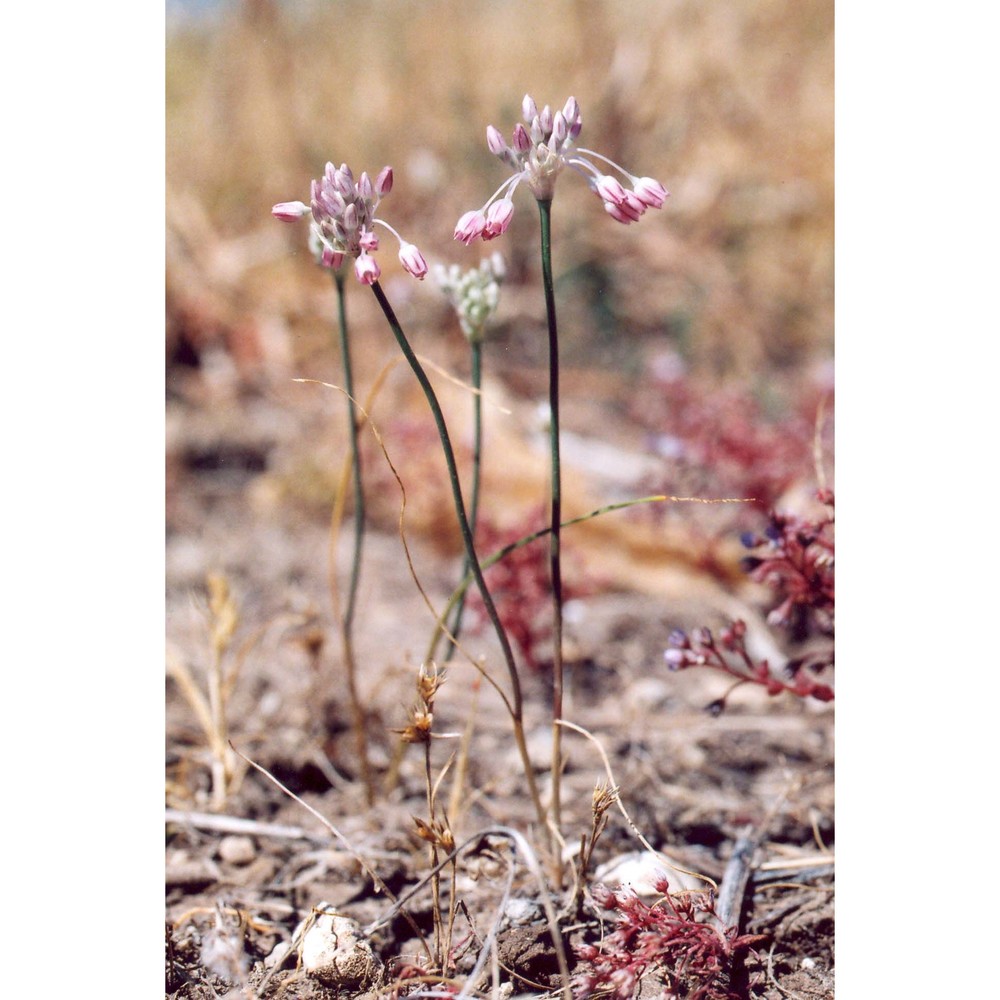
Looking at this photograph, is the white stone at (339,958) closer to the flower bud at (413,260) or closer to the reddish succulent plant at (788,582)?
the reddish succulent plant at (788,582)

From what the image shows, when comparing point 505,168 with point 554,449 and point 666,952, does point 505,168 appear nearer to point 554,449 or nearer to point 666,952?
point 554,449

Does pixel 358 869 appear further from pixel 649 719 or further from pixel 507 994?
pixel 649 719

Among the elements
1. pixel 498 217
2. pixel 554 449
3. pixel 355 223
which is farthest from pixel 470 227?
pixel 554 449

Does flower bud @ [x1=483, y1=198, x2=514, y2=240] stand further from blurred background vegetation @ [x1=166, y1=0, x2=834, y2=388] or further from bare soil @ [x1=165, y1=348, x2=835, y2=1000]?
blurred background vegetation @ [x1=166, y1=0, x2=834, y2=388]

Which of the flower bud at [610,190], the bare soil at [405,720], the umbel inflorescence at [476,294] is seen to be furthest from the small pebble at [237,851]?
the flower bud at [610,190]

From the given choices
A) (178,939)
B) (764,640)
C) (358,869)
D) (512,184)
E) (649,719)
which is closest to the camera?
(512,184)
